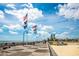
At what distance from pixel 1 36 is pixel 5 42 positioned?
0.24 ft

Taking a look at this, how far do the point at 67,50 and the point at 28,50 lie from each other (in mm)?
401

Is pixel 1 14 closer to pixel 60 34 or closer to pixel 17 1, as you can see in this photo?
pixel 17 1

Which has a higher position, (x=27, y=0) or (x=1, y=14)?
(x=27, y=0)

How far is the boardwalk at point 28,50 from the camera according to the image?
1426 mm

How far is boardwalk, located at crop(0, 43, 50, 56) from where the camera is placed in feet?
4.68

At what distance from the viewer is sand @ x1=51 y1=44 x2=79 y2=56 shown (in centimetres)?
142

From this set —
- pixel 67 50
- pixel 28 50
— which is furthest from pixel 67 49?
pixel 28 50

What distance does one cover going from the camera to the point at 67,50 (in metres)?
1.44

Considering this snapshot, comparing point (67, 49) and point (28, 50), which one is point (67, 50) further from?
point (28, 50)

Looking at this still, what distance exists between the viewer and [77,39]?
1.44m

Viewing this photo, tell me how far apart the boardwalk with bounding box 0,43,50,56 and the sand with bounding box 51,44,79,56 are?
0.10m

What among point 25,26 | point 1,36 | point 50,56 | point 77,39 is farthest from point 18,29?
point 77,39

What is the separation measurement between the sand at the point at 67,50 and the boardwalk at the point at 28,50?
97mm

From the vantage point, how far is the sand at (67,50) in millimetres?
1419
